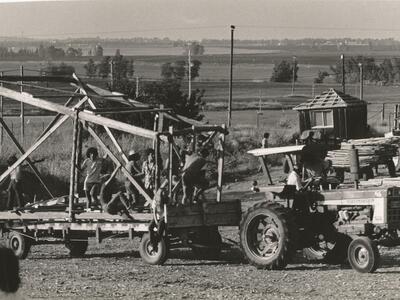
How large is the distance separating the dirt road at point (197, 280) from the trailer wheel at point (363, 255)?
193 mm

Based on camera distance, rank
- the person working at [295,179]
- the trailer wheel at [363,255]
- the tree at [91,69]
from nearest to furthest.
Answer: the trailer wheel at [363,255] → the person working at [295,179] → the tree at [91,69]

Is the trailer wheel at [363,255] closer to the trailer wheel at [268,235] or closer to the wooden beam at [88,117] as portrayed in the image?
the trailer wheel at [268,235]

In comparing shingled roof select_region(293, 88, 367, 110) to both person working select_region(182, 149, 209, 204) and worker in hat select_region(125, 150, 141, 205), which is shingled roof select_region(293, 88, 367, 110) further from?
person working select_region(182, 149, 209, 204)

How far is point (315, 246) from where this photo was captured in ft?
65.9

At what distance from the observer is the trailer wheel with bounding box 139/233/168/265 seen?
20.3 m

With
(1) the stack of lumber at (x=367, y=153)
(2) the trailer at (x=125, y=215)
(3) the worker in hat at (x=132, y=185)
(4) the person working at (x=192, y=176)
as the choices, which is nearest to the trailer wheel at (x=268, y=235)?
(2) the trailer at (x=125, y=215)

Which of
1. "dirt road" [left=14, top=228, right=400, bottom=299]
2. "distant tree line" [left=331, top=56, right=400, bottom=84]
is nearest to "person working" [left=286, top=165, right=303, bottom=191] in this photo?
"dirt road" [left=14, top=228, right=400, bottom=299]

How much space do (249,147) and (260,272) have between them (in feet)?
112

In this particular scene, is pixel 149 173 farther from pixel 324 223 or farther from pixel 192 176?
pixel 324 223

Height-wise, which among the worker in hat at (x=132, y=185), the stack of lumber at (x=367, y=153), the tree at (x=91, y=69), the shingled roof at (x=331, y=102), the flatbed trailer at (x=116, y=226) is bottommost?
the flatbed trailer at (x=116, y=226)

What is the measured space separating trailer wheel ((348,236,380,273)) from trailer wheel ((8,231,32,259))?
813cm

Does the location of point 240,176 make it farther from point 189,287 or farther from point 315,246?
point 189,287

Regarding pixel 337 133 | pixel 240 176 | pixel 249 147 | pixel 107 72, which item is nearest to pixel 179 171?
pixel 240 176

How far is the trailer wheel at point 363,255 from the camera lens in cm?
1806
